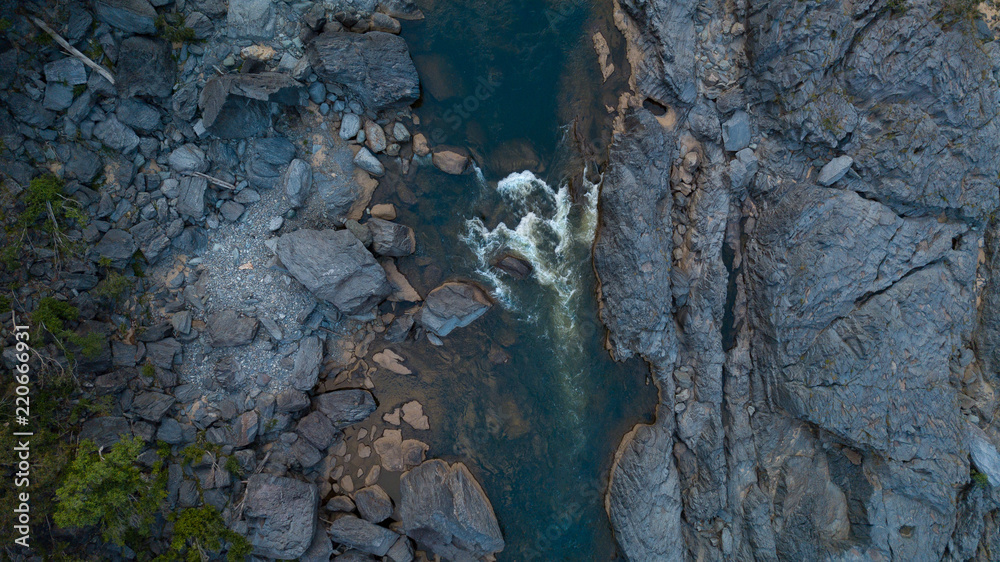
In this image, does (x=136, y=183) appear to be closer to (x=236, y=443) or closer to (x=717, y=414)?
(x=236, y=443)

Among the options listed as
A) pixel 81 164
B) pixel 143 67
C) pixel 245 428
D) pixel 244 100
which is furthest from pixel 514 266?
pixel 81 164

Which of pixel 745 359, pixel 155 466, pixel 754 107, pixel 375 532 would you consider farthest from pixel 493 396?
pixel 754 107

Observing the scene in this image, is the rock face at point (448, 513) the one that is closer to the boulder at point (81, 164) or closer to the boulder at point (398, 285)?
the boulder at point (398, 285)

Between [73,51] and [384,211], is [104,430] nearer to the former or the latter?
[384,211]

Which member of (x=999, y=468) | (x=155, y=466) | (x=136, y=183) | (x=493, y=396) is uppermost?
(x=999, y=468)

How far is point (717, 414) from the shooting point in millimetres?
15398

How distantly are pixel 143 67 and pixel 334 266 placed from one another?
769 centimetres

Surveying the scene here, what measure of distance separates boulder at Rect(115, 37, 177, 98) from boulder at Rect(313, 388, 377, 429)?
10.5 m

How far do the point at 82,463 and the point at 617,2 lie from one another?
2073cm

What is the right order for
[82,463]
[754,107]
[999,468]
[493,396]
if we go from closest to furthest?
[82,463], [999,468], [754,107], [493,396]

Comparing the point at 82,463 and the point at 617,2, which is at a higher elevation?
the point at 617,2

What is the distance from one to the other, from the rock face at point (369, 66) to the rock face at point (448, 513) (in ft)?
39.8

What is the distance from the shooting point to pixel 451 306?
15.5 meters

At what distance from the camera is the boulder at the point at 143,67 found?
13.3 m
